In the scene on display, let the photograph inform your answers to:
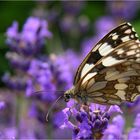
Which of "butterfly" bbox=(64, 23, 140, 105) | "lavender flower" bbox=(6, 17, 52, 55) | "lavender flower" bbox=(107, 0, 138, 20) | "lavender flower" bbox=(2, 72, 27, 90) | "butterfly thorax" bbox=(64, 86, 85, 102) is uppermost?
"lavender flower" bbox=(107, 0, 138, 20)

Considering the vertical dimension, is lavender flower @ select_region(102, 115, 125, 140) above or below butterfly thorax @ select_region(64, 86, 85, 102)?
below

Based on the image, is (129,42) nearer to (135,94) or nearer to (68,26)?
(135,94)

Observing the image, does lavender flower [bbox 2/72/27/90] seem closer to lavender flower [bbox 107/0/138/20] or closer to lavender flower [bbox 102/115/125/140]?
lavender flower [bbox 102/115/125/140]

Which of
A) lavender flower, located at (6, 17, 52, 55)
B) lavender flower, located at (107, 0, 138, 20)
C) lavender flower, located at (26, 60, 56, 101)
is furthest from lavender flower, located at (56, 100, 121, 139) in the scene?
lavender flower, located at (107, 0, 138, 20)

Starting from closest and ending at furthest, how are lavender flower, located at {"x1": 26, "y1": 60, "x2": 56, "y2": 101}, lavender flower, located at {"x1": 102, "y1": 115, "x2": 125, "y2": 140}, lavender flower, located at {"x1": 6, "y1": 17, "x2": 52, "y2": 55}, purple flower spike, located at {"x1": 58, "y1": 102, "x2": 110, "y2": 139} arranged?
purple flower spike, located at {"x1": 58, "y1": 102, "x2": 110, "y2": 139}
lavender flower, located at {"x1": 102, "y1": 115, "x2": 125, "y2": 140}
lavender flower, located at {"x1": 26, "y1": 60, "x2": 56, "y2": 101}
lavender flower, located at {"x1": 6, "y1": 17, "x2": 52, "y2": 55}

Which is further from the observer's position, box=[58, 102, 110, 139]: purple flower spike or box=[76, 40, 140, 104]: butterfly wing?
box=[76, 40, 140, 104]: butterfly wing

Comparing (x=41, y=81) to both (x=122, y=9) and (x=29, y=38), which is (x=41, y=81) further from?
(x=122, y=9)

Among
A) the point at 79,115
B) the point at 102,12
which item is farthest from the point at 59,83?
the point at 102,12

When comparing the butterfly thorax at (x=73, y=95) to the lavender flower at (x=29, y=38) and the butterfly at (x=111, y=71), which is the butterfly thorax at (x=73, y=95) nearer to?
the butterfly at (x=111, y=71)
